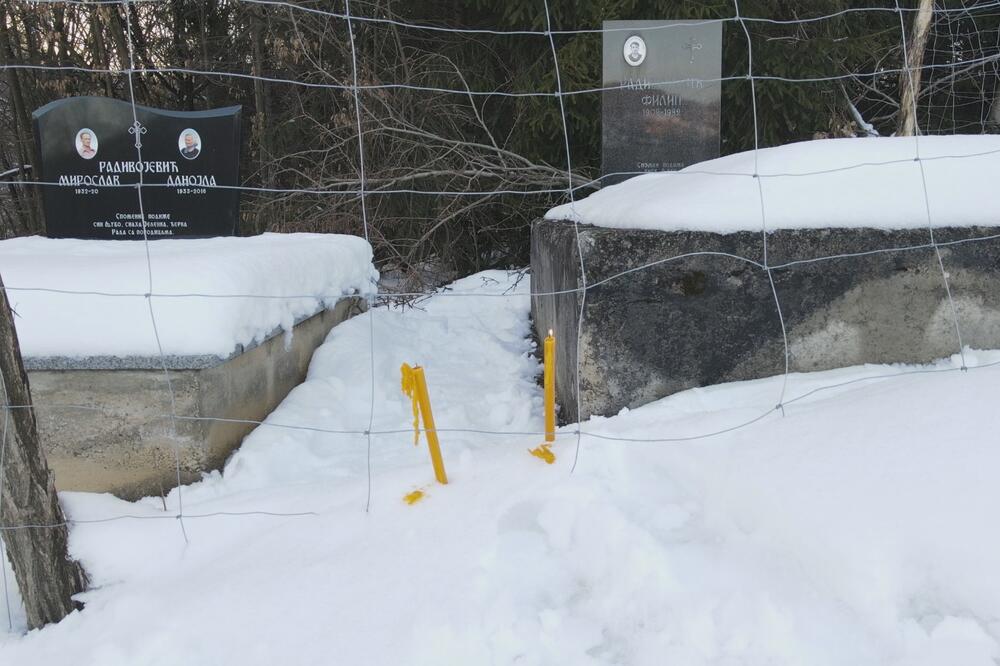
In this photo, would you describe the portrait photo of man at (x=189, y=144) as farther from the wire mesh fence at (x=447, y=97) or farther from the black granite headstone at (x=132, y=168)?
the wire mesh fence at (x=447, y=97)

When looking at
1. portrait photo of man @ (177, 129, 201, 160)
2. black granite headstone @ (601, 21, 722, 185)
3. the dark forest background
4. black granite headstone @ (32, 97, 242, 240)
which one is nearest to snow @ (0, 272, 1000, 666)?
black granite headstone @ (32, 97, 242, 240)

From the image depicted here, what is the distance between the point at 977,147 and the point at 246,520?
142 inches

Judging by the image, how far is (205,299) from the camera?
3416 millimetres

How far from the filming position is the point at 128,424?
3.32m

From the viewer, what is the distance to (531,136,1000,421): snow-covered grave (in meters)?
3.19

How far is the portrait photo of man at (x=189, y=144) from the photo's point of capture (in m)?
4.68

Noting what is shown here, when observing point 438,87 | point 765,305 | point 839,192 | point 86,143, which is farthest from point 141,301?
point 438,87

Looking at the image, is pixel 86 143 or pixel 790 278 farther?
pixel 86 143

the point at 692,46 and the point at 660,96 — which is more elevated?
the point at 692,46

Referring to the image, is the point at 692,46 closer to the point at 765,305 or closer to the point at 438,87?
the point at 765,305

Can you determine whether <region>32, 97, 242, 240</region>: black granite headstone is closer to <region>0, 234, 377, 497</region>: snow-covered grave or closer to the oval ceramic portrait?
<region>0, 234, 377, 497</region>: snow-covered grave

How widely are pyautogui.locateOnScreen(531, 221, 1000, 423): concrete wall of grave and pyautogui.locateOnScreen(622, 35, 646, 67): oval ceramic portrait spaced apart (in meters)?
2.98

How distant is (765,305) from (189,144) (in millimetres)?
3543

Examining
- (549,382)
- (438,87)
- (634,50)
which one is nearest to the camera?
(549,382)
